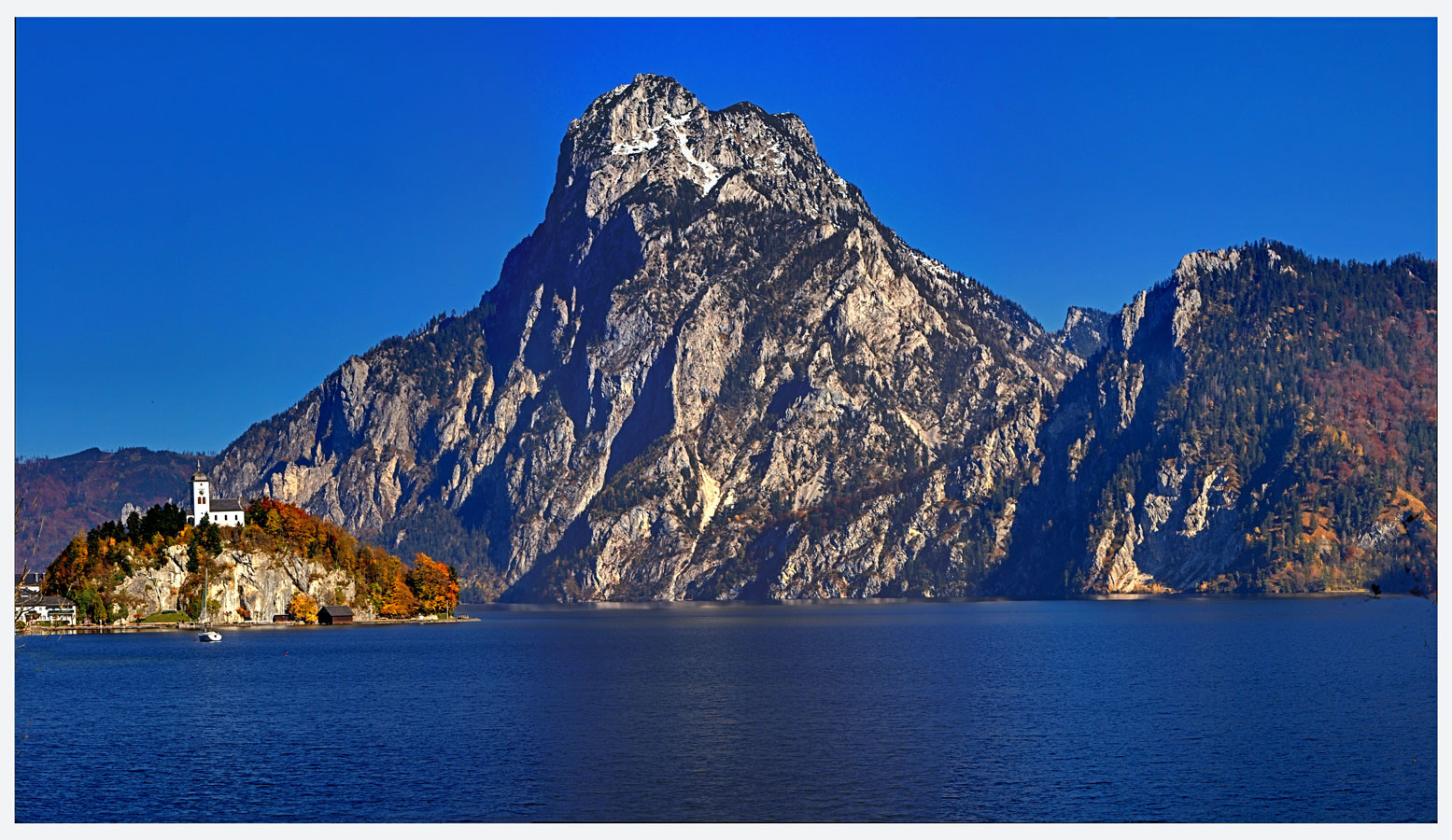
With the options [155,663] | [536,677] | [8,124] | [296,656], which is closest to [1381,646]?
[536,677]

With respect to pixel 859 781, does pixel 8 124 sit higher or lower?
higher

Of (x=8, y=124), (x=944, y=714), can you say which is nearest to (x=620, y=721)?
(x=944, y=714)

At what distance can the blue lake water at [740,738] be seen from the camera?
6650 centimetres

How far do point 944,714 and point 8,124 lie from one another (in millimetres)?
74034

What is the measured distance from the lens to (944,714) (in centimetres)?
9750

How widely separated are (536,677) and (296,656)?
130ft

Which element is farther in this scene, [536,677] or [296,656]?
[296,656]

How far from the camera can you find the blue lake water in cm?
6650

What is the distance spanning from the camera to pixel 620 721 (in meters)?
96.2

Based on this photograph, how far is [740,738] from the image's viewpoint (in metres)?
87.4
